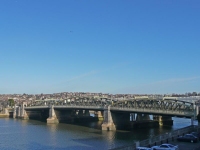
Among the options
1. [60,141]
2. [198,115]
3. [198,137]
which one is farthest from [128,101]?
[198,137]

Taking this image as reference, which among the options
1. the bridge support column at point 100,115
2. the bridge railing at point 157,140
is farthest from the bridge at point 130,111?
the bridge railing at point 157,140

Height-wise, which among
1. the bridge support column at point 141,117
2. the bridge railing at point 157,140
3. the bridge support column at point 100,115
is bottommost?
the bridge support column at point 100,115

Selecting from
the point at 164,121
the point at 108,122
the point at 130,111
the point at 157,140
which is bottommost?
the point at 164,121

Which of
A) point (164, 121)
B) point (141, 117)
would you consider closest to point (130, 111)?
point (141, 117)

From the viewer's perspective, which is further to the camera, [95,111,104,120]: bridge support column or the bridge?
[95,111,104,120]: bridge support column

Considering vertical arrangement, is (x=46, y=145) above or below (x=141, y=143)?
below

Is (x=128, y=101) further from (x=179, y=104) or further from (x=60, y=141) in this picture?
(x=60, y=141)

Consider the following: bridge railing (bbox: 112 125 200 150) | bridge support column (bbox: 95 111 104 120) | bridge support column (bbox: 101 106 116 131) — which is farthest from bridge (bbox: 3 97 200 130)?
bridge railing (bbox: 112 125 200 150)

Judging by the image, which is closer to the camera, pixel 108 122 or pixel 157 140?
pixel 157 140

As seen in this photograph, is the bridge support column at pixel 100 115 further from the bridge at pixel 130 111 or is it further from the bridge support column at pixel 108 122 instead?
the bridge support column at pixel 108 122

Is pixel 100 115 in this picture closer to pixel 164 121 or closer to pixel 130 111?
pixel 164 121

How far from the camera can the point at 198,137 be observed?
138 ft

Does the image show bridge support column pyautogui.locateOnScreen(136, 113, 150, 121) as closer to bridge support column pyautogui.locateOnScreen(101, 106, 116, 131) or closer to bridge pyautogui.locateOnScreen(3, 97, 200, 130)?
bridge pyautogui.locateOnScreen(3, 97, 200, 130)

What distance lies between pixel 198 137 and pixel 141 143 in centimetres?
1211
